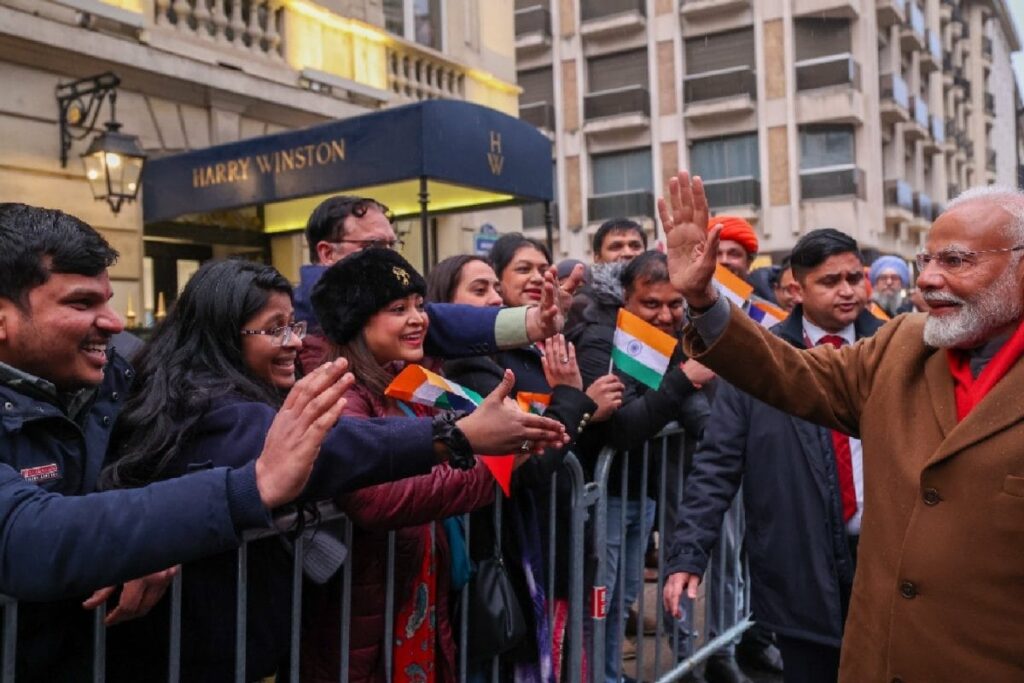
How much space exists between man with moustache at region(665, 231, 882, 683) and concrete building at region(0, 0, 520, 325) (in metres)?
6.37

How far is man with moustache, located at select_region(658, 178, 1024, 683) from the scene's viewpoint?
193cm

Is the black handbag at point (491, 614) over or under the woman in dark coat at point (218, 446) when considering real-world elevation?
under

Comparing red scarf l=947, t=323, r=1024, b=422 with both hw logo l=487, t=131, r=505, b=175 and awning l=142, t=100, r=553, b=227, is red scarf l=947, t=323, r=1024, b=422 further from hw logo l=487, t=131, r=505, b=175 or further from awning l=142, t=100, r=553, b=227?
hw logo l=487, t=131, r=505, b=175

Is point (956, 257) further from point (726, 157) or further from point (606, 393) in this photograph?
point (726, 157)

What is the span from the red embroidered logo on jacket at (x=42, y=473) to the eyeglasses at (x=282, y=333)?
2.28 feet

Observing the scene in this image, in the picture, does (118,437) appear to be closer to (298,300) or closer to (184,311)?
(184,311)

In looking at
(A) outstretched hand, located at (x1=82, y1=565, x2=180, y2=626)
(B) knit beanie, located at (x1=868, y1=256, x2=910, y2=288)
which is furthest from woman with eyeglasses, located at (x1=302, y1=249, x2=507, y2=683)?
(B) knit beanie, located at (x1=868, y1=256, x2=910, y2=288)

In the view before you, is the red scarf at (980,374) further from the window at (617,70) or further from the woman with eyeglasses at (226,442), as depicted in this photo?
the window at (617,70)

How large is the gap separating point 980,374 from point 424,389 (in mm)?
1350

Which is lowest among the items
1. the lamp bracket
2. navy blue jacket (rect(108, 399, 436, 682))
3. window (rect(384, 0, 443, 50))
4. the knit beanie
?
navy blue jacket (rect(108, 399, 436, 682))

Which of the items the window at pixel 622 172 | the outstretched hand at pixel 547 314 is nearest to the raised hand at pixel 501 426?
the outstretched hand at pixel 547 314

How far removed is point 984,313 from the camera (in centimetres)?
209

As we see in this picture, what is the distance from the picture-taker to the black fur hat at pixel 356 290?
8.72ft

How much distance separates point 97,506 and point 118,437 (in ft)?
2.13
